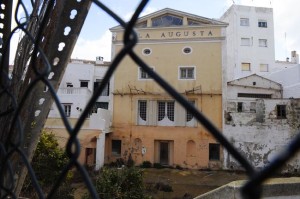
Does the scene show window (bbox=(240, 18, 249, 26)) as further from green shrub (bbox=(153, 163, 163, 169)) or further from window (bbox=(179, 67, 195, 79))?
green shrub (bbox=(153, 163, 163, 169))

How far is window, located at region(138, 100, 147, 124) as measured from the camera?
1839cm

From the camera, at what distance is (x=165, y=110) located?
716 inches

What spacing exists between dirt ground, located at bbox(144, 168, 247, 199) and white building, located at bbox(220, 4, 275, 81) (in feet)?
50.2

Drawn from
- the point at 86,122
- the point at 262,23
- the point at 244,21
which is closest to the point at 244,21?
the point at 244,21

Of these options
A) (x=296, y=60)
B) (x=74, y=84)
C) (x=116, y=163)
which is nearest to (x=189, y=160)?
(x=116, y=163)

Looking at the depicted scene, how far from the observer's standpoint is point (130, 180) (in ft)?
29.1

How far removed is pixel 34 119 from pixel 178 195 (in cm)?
1181

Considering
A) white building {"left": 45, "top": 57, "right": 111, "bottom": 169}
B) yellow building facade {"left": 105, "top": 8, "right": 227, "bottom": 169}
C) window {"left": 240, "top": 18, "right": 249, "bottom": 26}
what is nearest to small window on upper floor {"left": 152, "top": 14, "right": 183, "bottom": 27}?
yellow building facade {"left": 105, "top": 8, "right": 227, "bottom": 169}

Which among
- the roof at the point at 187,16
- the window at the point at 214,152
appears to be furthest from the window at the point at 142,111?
the roof at the point at 187,16

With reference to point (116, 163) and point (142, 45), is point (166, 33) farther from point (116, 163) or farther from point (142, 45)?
point (116, 163)

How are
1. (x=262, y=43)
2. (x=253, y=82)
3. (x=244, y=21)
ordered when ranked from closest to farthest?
1. (x=253, y=82)
2. (x=262, y=43)
3. (x=244, y=21)

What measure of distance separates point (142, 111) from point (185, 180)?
16.4ft

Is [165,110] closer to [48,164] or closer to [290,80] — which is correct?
[290,80]

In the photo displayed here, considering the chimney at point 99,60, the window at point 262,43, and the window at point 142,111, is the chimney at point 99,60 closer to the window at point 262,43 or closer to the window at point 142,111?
the window at point 142,111
